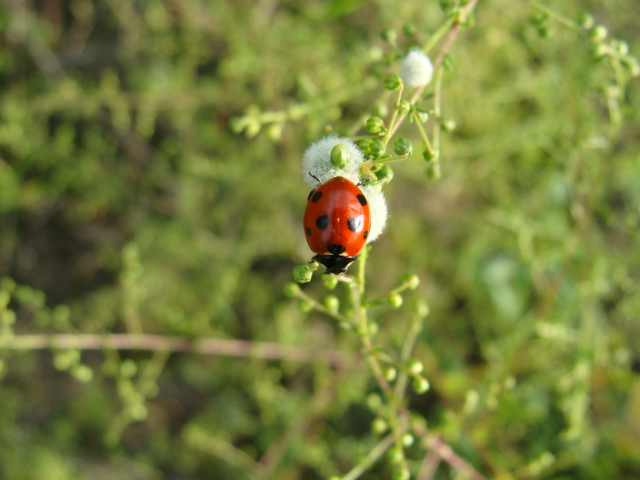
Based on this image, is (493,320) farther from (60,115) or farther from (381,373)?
(60,115)

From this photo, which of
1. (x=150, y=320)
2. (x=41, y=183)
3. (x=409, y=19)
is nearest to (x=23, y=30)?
(x=41, y=183)

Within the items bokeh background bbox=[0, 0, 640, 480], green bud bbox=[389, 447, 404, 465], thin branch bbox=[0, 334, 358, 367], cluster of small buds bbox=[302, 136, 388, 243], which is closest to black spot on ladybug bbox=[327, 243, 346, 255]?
cluster of small buds bbox=[302, 136, 388, 243]

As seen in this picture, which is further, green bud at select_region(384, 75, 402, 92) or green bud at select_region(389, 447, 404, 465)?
green bud at select_region(389, 447, 404, 465)

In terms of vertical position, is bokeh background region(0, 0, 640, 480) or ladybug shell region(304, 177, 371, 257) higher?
bokeh background region(0, 0, 640, 480)

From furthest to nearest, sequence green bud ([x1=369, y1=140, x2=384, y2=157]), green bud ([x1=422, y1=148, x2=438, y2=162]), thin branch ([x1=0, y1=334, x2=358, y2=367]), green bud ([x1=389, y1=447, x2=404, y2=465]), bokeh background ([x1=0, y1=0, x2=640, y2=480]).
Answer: bokeh background ([x1=0, y1=0, x2=640, y2=480]) → thin branch ([x1=0, y1=334, x2=358, y2=367]) → green bud ([x1=389, y1=447, x2=404, y2=465]) → green bud ([x1=422, y1=148, x2=438, y2=162]) → green bud ([x1=369, y1=140, x2=384, y2=157])

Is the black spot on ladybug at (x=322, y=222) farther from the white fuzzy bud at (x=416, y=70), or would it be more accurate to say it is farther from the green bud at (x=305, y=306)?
the white fuzzy bud at (x=416, y=70)

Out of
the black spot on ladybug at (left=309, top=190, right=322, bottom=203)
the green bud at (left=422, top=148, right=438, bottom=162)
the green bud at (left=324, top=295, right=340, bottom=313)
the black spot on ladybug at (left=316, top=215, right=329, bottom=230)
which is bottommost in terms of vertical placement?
the green bud at (left=324, top=295, right=340, bottom=313)

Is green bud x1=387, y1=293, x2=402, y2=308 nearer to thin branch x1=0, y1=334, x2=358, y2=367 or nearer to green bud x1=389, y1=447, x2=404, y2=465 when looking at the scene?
green bud x1=389, y1=447, x2=404, y2=465

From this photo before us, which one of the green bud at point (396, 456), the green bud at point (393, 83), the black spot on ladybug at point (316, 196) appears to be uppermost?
the green bud at point (393, 83)

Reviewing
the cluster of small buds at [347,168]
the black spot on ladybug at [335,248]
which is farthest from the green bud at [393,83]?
the black spot on ladybug at [335,248]
